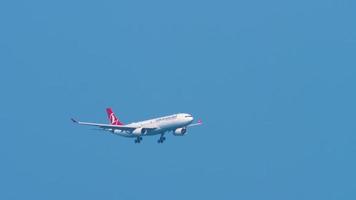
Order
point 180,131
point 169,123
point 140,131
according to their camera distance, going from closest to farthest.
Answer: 1. point 169,123
2. point 180,131
3. point 140,131

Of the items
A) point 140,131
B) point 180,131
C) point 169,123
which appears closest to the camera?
point 169,123

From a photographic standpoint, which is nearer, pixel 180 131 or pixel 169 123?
pixel 169 123

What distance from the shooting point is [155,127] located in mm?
188375

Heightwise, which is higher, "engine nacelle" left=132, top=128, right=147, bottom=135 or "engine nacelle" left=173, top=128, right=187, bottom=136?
"engine nacelle" left=132, top=128, right=147, bottom=135

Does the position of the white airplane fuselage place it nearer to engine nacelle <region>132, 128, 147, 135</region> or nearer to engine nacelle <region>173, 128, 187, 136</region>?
engine nacelle <region>132, 128, 147, 135</region>

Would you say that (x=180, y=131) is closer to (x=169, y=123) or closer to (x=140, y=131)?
(x=169, y=123)

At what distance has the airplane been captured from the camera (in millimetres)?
186250

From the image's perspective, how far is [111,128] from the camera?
194m

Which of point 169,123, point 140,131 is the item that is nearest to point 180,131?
point 169,123

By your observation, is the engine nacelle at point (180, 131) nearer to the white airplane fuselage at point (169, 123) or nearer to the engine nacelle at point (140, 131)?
the white airplane fuselage at point (169, 123)

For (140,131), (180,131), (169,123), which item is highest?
(140,131)

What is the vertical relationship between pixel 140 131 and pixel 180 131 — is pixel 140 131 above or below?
above

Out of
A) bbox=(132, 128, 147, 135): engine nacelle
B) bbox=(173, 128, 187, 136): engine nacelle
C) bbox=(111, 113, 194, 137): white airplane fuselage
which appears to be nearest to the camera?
bbox=(111, 113, 194, 137): white airplane fuselage

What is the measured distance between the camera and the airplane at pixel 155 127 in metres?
186
